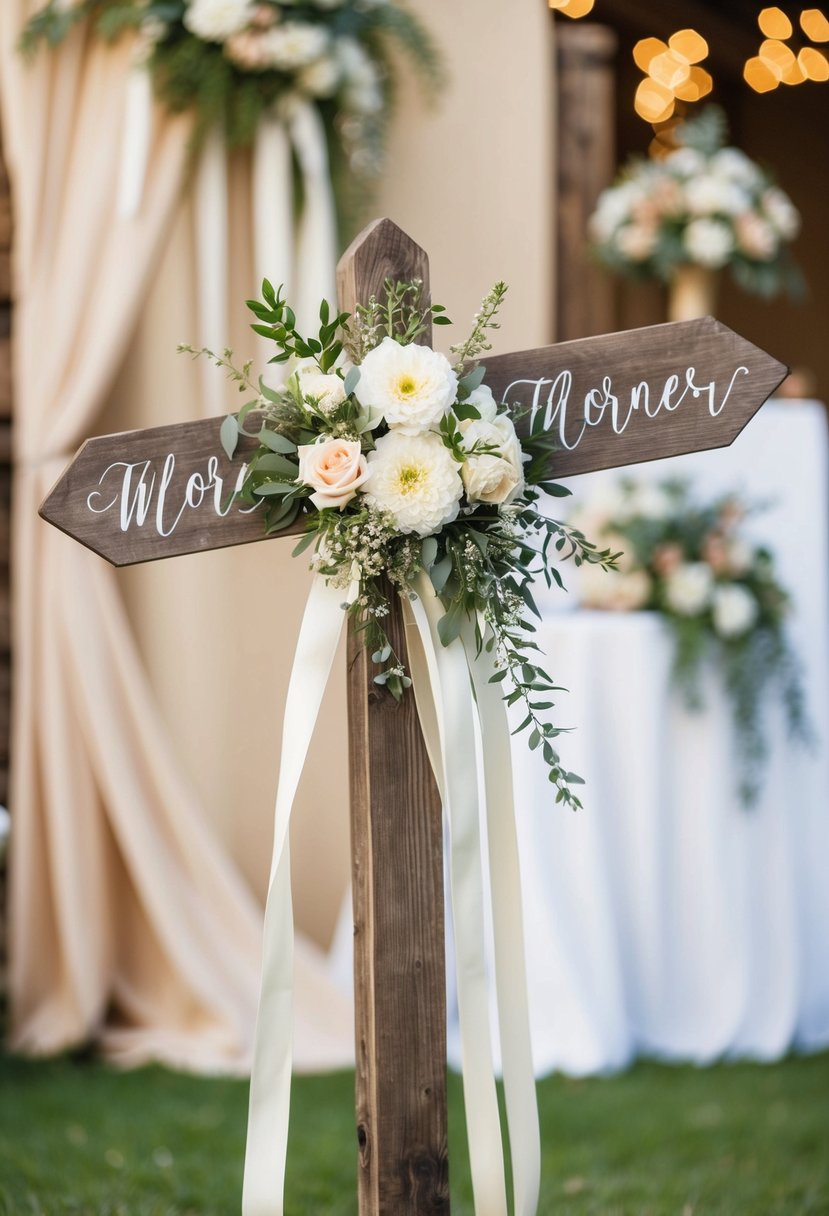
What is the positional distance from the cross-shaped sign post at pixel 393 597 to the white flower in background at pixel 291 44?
79.6 inches

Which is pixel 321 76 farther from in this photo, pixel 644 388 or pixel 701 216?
pixel 644 388

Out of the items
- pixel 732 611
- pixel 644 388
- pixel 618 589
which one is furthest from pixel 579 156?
pixel 644 388

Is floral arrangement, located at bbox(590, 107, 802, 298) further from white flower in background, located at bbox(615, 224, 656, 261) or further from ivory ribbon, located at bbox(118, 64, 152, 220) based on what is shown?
ivory ribbon, located at bbox(118, 64, 152, 220)

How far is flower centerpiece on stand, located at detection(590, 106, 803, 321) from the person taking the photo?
330 cm

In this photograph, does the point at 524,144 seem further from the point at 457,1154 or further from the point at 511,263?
the point at 457,1154

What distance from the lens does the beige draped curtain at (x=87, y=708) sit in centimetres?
304

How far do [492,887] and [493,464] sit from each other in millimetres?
430

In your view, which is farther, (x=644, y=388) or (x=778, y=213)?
(x=778, y=213)

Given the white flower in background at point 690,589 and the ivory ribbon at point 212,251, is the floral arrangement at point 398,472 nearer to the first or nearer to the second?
the white flower in background at point 690,589

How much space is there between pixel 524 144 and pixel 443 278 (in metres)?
0.47

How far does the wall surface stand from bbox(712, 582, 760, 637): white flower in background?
3.16 feet

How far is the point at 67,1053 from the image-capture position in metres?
3.01

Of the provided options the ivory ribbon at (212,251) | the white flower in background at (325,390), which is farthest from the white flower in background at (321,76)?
the white flower in background at (325,390)

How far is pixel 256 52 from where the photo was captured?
298 cm
